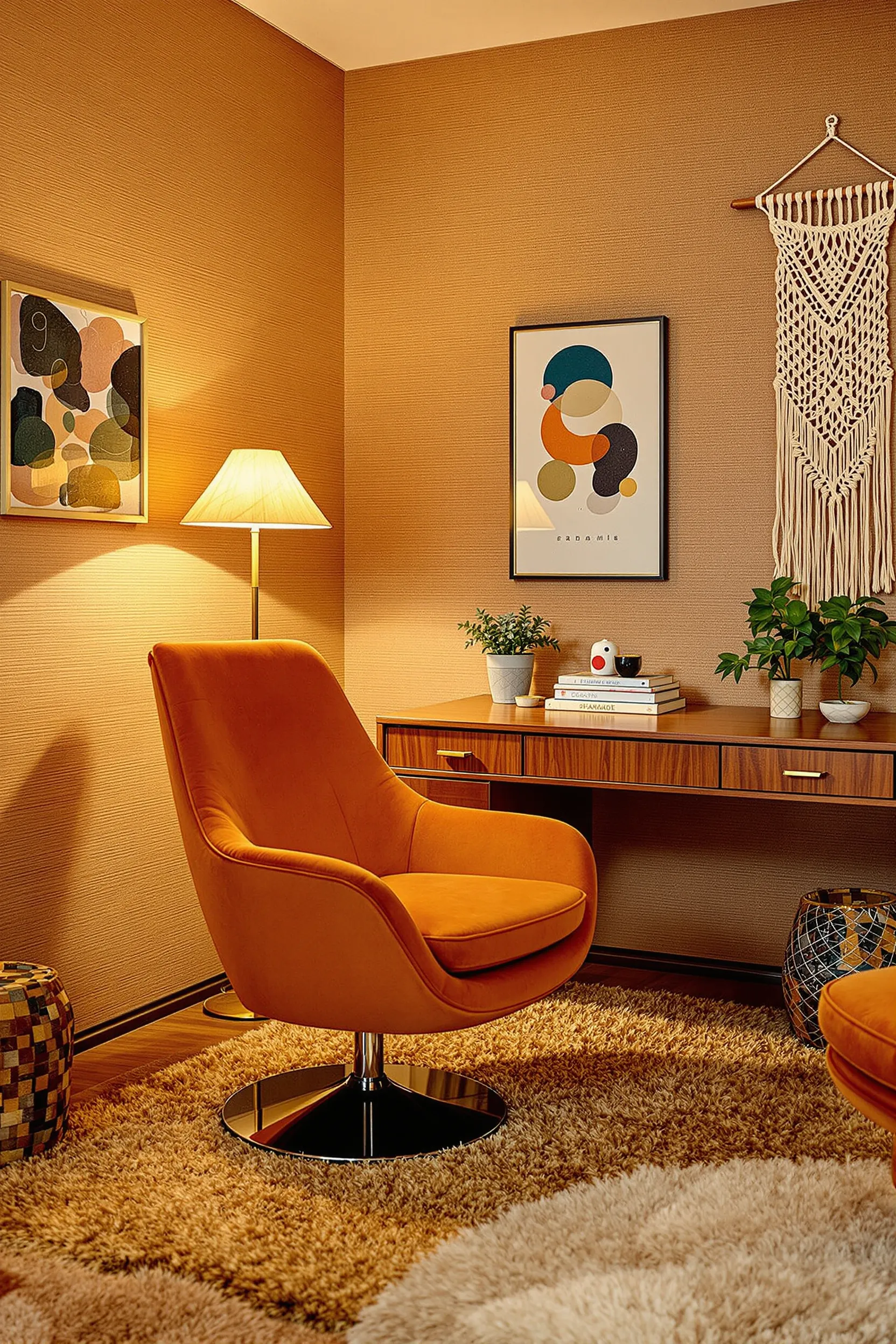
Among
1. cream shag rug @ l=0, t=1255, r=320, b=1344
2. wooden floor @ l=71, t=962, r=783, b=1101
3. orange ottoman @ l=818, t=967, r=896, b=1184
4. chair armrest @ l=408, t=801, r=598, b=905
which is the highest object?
chair armrest @ l=408, t=801, r=598, b=905

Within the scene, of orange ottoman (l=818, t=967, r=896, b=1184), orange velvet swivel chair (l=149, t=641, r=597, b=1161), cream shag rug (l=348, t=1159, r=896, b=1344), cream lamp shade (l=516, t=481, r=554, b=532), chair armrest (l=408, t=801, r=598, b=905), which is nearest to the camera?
cream shag rug (l=348, t=1159, r=896, b=1344)

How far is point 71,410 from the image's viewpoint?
2.94 m

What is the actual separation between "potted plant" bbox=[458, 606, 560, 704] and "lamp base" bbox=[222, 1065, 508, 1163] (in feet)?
3.73

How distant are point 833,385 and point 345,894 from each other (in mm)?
2023

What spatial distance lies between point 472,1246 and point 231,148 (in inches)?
110

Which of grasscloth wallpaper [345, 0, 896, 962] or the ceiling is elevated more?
the ceiling

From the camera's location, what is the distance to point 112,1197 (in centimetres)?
217

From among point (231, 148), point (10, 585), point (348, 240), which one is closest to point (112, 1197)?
point (10, 585)

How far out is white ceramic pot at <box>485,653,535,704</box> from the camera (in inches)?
139

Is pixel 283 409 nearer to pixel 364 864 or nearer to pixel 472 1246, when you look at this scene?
pixel 364 864

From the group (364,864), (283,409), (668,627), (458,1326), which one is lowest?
(458,1326)

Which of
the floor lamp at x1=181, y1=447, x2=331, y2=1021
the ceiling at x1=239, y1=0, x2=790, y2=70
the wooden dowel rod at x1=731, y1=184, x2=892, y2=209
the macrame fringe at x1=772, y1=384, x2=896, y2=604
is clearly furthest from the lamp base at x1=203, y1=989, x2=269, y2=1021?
the ceiling at x1=239, y1=0, x2=790, y2=70

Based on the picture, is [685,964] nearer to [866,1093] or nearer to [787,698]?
[787,698]

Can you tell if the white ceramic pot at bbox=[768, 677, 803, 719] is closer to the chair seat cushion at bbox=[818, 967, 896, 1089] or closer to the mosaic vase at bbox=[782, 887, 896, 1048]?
the mosaic vase at bbox=[782, 887, 896, 1048]
